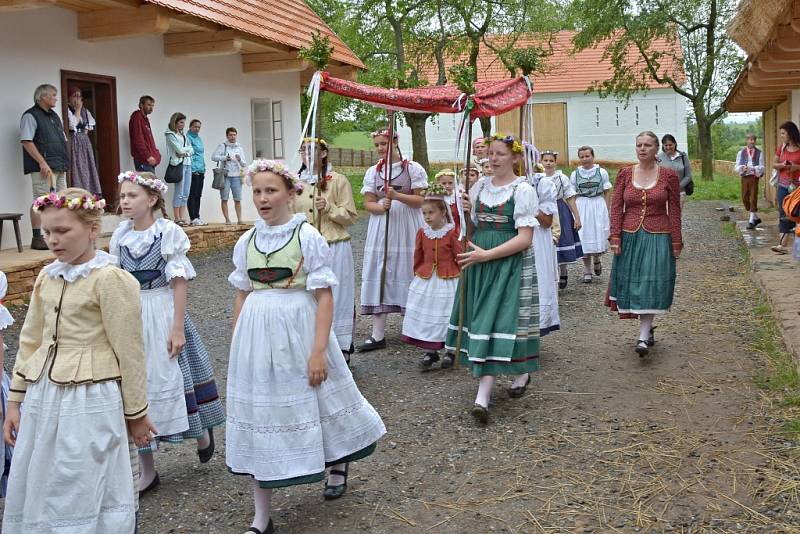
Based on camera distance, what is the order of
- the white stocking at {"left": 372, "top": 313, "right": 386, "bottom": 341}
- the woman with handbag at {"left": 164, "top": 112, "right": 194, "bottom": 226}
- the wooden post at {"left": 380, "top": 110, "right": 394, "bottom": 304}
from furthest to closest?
1. the woman with handbag at {"left": 164, "top": 112, "right": 194, "bottom": 226}
2. the white stocking at {"left": 372, "top": 313, "right": 386, "bottom": 341}
3. the wooden post at {"left": 380, "top": 110, "right": 394, "bottom": 304}

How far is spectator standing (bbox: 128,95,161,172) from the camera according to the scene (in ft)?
42.1

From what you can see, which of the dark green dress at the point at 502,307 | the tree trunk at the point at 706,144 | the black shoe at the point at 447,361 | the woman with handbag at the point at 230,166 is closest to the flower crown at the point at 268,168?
the dark green dress at the point at 502,307

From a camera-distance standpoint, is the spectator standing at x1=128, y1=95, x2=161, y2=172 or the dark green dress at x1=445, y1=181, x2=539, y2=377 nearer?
the dark green dress at x1=445, y1=181, x2=539, y2=377

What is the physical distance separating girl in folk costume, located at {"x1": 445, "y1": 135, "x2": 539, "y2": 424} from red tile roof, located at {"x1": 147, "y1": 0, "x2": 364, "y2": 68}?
23.6ft

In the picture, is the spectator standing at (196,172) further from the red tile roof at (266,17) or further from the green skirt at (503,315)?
the green skirt at (503,315)

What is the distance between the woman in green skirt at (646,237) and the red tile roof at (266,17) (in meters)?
6.38

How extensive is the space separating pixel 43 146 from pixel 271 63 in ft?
20.9

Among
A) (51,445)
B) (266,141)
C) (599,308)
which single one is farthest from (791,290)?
(266,141)

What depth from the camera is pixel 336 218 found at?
6.85 meters

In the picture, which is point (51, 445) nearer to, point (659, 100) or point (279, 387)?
point (279, 387)

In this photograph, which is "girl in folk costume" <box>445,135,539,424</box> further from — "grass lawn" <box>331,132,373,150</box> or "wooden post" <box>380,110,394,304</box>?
"grass lawn" <box>331,132,373,150</box>

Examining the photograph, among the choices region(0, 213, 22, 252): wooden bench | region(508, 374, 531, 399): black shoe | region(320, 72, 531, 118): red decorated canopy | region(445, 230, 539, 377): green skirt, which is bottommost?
region(508, 374, 531, 399): black shoe

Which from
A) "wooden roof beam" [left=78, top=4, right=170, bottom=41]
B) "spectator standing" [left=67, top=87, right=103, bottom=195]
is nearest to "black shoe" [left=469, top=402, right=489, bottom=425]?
"spectator standing" [left=67, top=87, right=103, bottom=195]

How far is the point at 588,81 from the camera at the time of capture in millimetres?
36812
